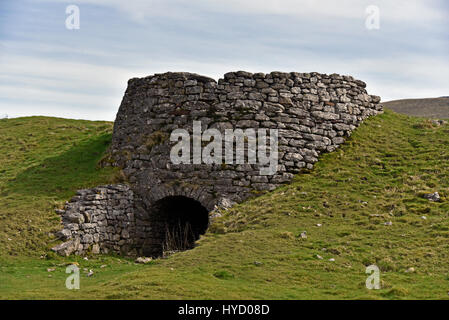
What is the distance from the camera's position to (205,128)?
18078mm

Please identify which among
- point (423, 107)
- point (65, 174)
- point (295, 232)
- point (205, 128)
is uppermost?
point (423, 107)

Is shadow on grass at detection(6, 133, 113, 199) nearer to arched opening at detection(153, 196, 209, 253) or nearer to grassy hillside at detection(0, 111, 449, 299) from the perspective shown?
grassy hillside at detection(0, 111, 449, 299)

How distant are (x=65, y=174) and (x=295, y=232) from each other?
9552 mm

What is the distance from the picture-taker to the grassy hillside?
1018 centimetres

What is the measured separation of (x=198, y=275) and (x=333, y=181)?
7400mm

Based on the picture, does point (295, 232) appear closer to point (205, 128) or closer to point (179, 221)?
point (205, 128)

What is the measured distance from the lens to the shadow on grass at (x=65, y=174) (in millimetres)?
18203

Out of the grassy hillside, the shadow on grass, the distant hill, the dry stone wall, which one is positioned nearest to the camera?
the grassy hillside

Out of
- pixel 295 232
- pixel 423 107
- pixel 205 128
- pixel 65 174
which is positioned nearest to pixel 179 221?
pixel 205 128

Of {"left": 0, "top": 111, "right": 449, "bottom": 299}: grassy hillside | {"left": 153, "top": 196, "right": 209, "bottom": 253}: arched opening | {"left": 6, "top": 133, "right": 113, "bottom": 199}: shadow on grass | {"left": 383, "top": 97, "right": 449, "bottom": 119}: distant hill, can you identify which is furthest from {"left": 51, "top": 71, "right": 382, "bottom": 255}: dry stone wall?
{"left": 383, "top": 97, "right": 449, "bottom": 119}: distant hill

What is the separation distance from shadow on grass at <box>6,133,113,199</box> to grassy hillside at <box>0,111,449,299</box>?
5 cm
